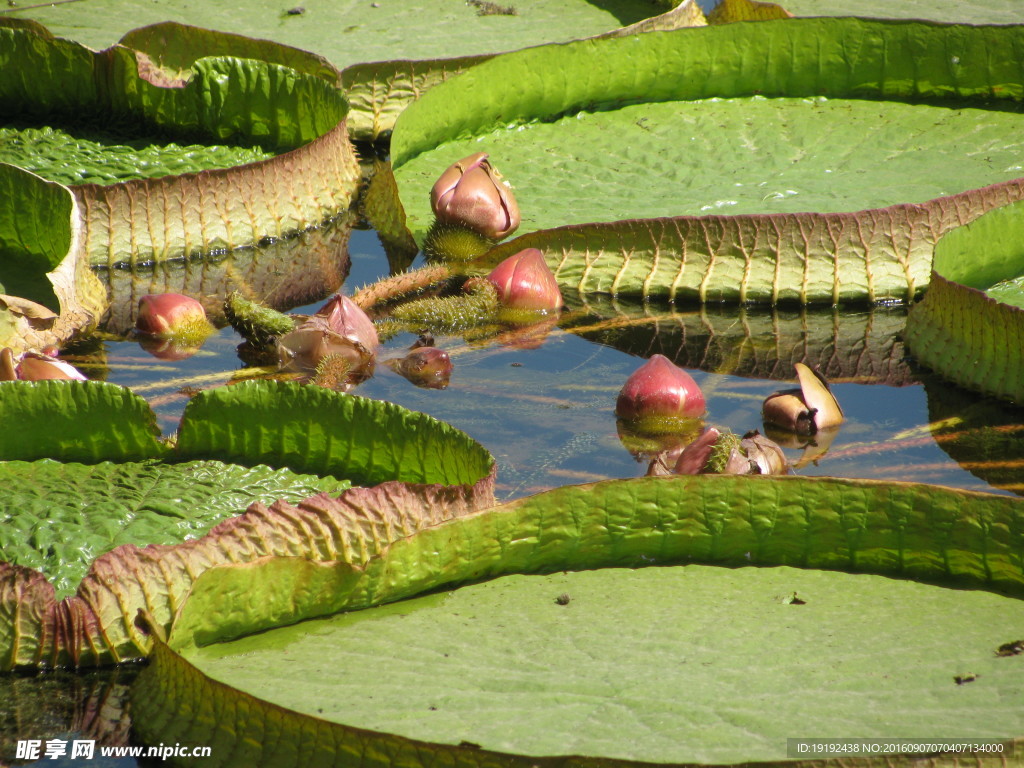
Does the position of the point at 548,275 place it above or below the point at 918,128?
below

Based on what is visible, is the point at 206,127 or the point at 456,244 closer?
the point at 456,244

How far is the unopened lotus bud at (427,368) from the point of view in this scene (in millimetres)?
2826

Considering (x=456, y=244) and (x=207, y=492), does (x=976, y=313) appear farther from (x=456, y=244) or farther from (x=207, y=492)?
(x=207, y=492)

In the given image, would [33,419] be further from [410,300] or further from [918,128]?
[918,128]

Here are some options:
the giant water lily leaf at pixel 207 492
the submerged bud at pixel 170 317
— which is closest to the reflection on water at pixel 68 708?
the giant water lily leaf at pixel 207 492

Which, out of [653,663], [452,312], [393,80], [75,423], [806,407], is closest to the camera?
[653,663]

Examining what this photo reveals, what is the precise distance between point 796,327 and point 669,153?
1017 millimetres

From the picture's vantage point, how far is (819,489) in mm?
1814

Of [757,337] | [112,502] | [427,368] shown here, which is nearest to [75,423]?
[112,502]

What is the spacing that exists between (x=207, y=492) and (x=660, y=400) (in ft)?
3.43

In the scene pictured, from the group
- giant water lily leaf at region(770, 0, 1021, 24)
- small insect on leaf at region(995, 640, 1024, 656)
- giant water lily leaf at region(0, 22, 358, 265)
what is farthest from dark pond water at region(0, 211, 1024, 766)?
giant water lily leaf at region(770, 0, 1021, 24)

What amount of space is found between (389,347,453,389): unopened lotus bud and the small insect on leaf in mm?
1528

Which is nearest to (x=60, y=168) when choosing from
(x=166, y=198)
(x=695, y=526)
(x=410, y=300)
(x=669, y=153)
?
(x=166, y=198)

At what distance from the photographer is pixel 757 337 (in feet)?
10.3
